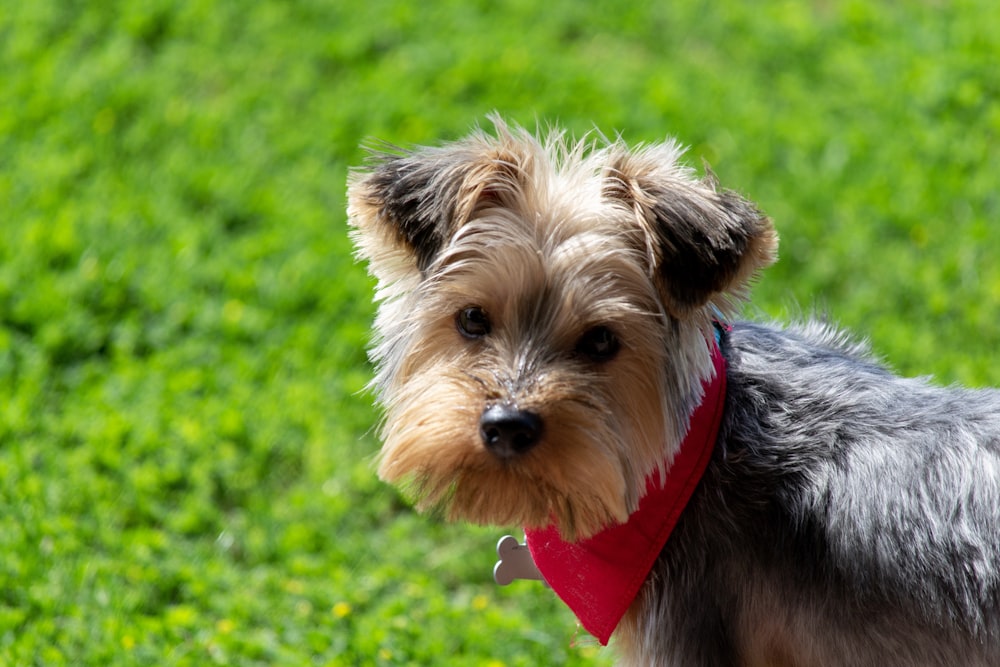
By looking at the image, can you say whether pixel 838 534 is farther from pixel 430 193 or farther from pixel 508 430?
pixel 430 193

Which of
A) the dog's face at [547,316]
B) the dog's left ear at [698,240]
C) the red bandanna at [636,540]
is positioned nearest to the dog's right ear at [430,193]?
the dog's face at [547,316]

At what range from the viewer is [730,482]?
A: 345 cm

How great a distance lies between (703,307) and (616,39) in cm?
557

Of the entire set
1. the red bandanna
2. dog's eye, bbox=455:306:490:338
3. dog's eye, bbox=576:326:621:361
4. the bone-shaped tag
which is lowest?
the bone-shaped tag

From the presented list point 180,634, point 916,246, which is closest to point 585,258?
point 180,634

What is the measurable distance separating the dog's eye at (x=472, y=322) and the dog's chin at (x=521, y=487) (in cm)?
38

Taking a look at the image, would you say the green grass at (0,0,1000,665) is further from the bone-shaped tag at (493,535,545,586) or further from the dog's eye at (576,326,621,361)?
the dog's eye at (576,326,621,361)

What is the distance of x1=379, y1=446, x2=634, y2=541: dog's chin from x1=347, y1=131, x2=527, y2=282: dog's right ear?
2.02 feet

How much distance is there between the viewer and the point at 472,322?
3422mm

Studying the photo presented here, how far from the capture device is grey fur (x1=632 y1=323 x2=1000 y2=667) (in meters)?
3.22

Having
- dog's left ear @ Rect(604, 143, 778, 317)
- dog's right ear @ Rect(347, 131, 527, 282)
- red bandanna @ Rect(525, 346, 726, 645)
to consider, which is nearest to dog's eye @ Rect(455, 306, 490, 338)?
dog's right ear @ Rect(347, 131, 527, 282)

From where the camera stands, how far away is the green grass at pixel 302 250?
16.1 ft

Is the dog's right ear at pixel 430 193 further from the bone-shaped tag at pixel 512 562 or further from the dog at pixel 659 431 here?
the bone-shaped tag at pixel 512 562

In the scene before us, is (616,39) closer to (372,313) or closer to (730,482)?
(372,313)
